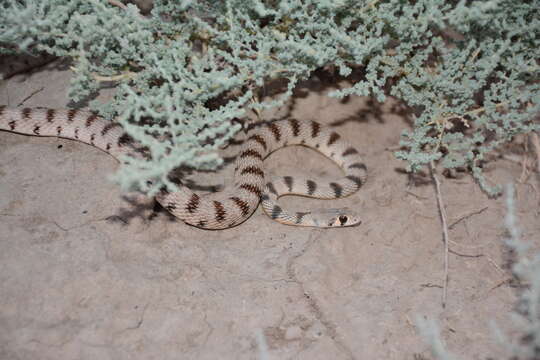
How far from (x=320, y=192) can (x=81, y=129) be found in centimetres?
266

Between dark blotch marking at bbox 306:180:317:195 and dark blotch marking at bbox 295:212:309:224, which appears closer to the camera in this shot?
dark blotch marking at bbox 295:212:309:224

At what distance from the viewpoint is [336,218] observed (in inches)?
169

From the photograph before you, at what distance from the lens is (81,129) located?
15.6 ft

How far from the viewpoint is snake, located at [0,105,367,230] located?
4172 millimetres

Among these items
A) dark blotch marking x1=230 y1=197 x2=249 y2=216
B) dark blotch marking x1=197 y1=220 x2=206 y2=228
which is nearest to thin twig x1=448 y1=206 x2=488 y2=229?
dark blotch marking x1=230 y1=197 x2=249 y2=216

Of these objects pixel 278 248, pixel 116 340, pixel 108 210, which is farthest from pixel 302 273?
pixel 108 210

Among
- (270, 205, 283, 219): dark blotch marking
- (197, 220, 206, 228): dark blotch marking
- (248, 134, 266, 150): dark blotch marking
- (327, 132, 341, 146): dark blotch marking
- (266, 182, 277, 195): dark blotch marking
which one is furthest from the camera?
(327, 132, 341, 146): dark blotch marking

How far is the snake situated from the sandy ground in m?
0.11

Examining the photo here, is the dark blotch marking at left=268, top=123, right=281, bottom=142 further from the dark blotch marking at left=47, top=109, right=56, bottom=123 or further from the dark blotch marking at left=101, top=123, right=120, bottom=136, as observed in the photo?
the dark blotch marking at left=47, top=109, right=56, bottom=123

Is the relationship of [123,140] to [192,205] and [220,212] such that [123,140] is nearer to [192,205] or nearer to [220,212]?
[192,205]

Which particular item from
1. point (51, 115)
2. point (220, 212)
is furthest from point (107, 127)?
point (220, 212)

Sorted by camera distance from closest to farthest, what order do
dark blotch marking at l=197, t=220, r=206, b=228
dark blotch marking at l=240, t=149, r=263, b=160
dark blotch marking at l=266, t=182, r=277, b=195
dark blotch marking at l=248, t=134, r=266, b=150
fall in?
dark blotch marking at l=197, t=220, r=206, b=228
dark blotch marking at l=266, t=182, r=277, b=195
dark blotch marking at l=240, t=149, r=263, b=160
dark blotch marking at l=248, t=134, r=266, b=150

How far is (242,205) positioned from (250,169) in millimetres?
567

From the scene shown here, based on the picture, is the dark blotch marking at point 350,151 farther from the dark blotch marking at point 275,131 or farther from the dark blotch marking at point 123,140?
the dark blotch marking at point 123,140
